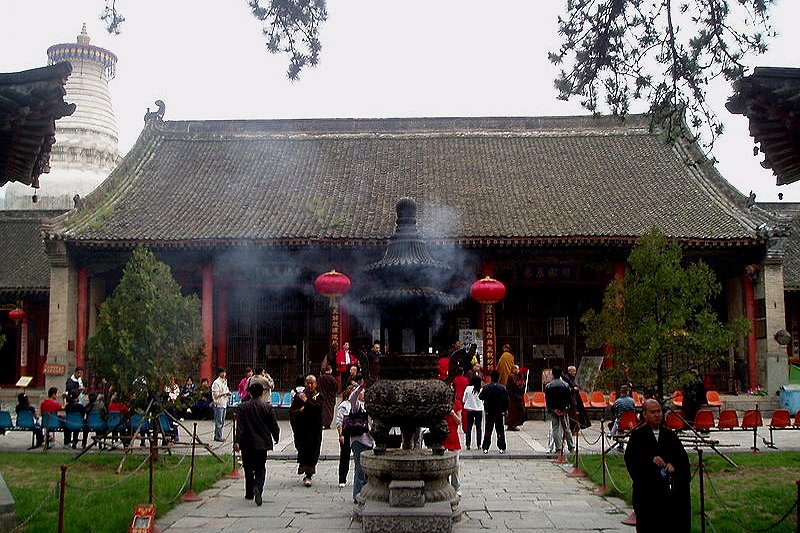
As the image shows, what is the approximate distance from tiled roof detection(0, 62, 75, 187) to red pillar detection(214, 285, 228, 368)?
13.6 metres

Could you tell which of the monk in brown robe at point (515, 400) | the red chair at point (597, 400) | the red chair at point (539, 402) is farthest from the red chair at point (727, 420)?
the red chair at point (539, 402)

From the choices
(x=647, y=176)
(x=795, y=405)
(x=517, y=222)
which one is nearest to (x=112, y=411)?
(x=517, y=222)

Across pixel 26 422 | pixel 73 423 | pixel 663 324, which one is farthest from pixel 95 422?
pixel 663 324

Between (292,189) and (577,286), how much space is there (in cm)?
845

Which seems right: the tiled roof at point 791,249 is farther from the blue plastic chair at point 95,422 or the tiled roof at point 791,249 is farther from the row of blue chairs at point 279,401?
the blue plastic chair at point 95,422

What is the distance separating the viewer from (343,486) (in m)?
9.45

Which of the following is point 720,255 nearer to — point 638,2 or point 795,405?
point 795,405

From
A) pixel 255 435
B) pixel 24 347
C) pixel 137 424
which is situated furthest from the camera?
pixel 24 347

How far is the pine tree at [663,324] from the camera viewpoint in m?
10.9

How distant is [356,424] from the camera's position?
28.6 feet

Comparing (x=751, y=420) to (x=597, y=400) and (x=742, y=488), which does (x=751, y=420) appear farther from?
(x=597, y=400)

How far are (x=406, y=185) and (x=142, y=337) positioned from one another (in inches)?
480

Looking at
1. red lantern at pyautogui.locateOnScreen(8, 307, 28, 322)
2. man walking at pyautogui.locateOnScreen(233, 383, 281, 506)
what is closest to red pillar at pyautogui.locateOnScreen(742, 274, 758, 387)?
man walking at pyautogui.locateOnScreen(233, 383, 281, 506)

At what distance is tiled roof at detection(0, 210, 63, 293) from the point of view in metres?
22.2
